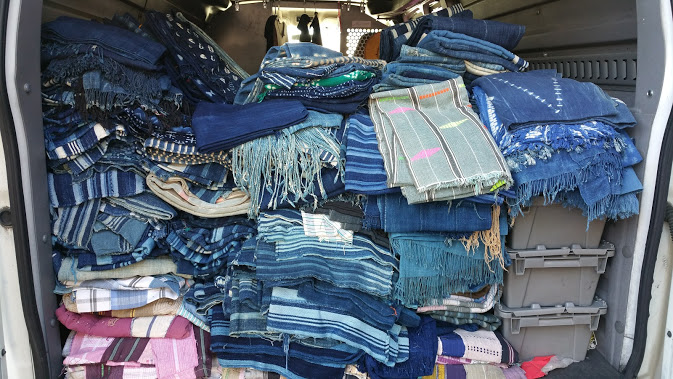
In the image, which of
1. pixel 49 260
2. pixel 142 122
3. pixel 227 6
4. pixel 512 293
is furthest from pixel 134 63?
pixel 227 6

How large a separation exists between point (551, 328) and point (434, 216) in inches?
26.9

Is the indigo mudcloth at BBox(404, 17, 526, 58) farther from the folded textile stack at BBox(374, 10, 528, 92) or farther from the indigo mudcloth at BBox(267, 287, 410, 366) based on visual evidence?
the indigo mudcloth at BBox(267, 287, 410, 366)

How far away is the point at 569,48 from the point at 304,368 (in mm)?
1720

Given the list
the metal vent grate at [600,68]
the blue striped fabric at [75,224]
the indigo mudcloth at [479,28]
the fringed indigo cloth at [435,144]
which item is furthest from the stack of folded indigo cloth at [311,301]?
the metal vent grate at [600,68]

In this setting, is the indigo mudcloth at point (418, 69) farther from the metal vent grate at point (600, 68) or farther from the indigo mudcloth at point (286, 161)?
the metal vent grate at point (600, 68)

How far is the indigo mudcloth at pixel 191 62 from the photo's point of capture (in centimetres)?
183

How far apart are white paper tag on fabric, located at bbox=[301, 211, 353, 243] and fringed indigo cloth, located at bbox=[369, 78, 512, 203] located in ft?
0.87

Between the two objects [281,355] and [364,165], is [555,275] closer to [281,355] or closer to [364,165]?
[364,165]

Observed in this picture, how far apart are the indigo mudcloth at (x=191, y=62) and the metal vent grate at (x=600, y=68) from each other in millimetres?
1475

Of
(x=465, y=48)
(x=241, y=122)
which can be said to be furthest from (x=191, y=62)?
(x=465, y=48)

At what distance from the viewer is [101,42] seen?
1586 mm

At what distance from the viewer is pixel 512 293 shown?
165cm

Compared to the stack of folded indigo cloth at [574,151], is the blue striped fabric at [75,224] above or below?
below

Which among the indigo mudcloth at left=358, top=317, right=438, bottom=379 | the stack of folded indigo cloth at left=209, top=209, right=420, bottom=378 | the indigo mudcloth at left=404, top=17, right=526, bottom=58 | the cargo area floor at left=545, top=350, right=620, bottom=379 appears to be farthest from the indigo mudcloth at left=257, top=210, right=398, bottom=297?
the indigo mudcloth at left=404, top=17, right=526, bottom=58
